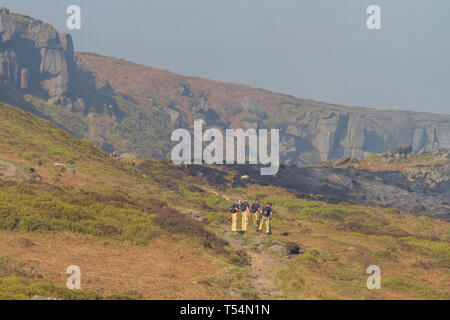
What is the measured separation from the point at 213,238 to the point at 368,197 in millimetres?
38777

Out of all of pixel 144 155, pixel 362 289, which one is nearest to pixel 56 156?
pixel 362 289

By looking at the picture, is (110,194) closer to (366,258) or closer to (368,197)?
(366,258)

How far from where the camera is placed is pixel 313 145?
179m

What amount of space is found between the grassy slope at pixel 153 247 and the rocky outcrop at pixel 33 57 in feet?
256

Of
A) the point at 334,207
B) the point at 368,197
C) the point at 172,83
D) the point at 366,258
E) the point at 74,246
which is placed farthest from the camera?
the point at 172,83

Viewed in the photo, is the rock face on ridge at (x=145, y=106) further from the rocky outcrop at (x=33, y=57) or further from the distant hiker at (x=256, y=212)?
the distant hiker at (x=256, y=212)

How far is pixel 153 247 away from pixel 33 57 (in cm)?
10914

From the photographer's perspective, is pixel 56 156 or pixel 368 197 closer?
pixel 56 156

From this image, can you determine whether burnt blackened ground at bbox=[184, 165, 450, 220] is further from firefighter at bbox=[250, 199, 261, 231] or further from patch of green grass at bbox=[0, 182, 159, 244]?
patch of green grass at bbox=[0, 182, 159, 244]

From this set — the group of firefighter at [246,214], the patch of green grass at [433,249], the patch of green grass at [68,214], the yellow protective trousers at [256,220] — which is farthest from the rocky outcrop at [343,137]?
the patch of green grass at [68,214]

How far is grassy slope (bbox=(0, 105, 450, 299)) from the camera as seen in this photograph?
16.4 meters

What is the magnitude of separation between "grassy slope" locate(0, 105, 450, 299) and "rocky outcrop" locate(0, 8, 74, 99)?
78074 mm

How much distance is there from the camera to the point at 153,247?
22.1 m

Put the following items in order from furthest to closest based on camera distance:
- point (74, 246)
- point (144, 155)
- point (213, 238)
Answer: point (144, 155), point (213, 238), point (74, 246)
